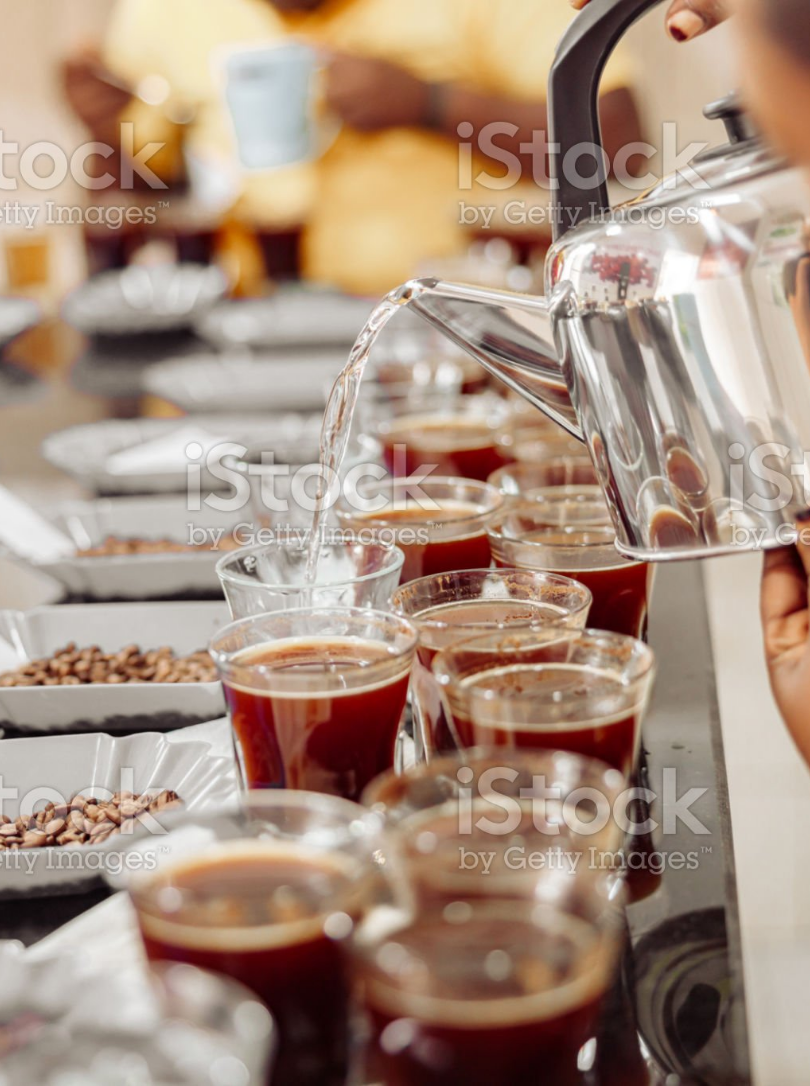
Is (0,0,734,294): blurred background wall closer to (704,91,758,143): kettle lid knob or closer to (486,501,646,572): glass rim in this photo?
(486,501,646,572): glass rim

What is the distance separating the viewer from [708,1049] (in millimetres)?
649

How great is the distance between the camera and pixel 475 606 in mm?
900

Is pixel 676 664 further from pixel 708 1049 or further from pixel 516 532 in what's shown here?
pixel 708 1049

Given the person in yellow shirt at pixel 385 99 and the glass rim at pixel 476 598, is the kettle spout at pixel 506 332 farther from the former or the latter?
the person in yellow shirt at pixel 385 99

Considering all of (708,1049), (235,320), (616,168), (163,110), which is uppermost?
(163,110)

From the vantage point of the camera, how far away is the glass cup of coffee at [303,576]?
0.91m

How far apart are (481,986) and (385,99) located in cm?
308

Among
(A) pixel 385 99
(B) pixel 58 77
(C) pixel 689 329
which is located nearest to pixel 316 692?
(C) pixel 689 329

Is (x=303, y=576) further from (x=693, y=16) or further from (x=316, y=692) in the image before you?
(x=693, y=16)

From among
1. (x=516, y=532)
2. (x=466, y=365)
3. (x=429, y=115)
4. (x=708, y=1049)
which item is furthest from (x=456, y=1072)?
(x=429, y=115)

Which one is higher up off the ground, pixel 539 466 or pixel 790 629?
pixel 539 466

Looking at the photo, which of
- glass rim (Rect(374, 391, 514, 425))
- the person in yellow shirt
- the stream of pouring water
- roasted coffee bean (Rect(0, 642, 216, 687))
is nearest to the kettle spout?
the stream of pouring water

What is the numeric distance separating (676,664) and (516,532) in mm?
200

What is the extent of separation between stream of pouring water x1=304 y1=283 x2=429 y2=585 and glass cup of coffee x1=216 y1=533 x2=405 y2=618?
1 centimetres
